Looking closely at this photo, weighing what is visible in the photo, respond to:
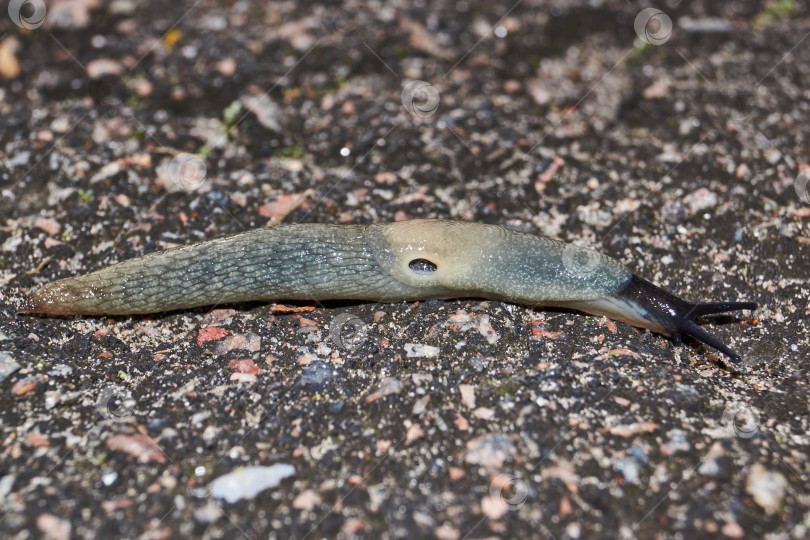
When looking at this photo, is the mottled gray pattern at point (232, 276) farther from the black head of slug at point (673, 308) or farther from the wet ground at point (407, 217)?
the black head of slug at point (673, 308)

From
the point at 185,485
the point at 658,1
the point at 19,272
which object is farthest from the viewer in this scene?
the point at 658,1

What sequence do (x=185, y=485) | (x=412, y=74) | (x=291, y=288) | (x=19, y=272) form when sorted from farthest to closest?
(x=412, y=74), (x=19, y=272), (x=291, y=288), (x=185, y=485)

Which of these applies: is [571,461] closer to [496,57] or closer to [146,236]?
[146,236]

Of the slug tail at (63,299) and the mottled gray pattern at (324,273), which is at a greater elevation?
the mottled gray pattern at (324,273)

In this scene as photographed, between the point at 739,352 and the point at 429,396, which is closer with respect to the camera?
the point at 429,396

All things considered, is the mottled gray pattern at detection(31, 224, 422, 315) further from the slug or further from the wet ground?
the wet ground

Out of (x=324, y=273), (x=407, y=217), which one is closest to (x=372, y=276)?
(x=324, y=273)

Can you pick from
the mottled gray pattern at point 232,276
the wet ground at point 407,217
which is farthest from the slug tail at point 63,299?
the wet ground at point 407,217

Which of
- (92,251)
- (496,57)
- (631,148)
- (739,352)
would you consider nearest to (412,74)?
(496,57)
